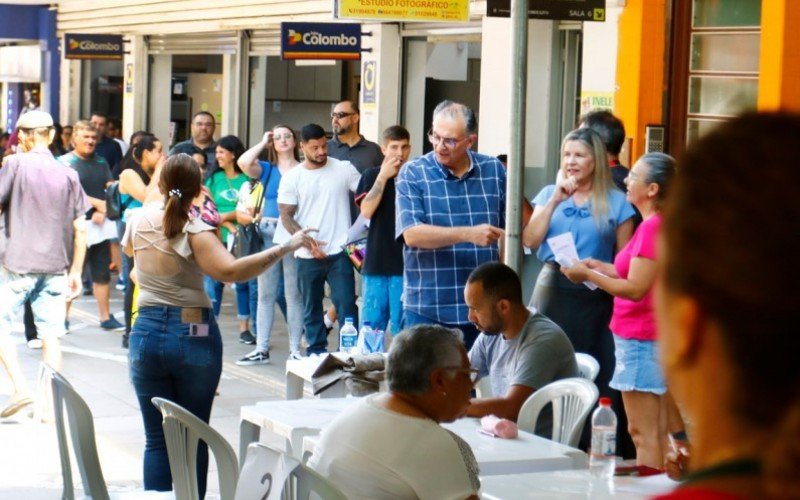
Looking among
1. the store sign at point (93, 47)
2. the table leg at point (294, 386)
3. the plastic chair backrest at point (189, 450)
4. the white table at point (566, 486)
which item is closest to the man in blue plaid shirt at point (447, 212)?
the table leg at point (294, 386)

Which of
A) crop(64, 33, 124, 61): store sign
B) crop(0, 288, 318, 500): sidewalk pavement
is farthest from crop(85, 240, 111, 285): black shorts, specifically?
crop(64, 33, 124, 61): store sign

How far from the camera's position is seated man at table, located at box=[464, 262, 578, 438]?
610 cm

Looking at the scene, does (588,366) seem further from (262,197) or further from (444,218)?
(262,197)

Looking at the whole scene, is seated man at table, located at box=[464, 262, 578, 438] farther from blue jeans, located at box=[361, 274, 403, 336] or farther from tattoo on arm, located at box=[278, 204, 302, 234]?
tattoo on arm, located at box=[278, 204, 302, 234]

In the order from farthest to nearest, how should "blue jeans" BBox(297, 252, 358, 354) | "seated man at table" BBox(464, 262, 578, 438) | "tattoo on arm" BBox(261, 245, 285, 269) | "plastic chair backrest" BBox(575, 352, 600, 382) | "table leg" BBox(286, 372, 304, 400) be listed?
"blue jeans" BBox(297, 252, 358, 354)
"table leg" BBox(286, 372, 304, 400)
"plastic chair backrest" BBox(575, 352, 600, 382)
"tattoo on arm" BBox(261, 245, 285, 269)
"seated man at table" BBox(464, 262, 578, 438)

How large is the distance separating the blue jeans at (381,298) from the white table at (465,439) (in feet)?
13.2

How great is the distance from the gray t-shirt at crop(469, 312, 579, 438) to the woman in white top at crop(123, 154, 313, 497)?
1081mm

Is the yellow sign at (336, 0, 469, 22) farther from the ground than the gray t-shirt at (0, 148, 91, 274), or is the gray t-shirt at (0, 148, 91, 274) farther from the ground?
the yellow sign at (336, 0, 469, 22)

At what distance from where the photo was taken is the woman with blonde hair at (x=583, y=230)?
733cm

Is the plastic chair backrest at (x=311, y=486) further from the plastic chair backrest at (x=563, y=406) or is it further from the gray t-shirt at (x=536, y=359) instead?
the gray t-shirt at (x=536, y=359)

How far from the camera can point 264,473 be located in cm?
423

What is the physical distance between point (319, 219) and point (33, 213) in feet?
7.80

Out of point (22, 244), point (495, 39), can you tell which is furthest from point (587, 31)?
point (22, 244)

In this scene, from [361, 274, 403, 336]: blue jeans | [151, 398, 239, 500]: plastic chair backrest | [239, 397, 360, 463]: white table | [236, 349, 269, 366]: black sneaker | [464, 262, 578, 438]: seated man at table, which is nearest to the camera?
[151, 398, 239, 500]: plastic chair backrest
